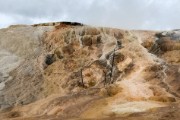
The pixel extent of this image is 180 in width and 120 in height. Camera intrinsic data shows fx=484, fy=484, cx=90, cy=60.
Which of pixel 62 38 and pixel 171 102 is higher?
pixel 62 38

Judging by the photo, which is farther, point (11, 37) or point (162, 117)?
point (11, 37)

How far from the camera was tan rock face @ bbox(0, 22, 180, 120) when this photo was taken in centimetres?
4184

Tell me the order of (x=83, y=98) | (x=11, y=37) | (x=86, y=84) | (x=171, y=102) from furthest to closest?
(x=11, y=37)
(x=86, y=84)
(x=83, y=98)
(x=171, y=102)

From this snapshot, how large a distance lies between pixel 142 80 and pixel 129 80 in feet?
4.15

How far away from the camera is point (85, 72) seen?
5259 cm

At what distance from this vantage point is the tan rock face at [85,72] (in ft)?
137

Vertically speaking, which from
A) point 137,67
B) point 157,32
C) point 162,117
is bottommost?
point 162,117

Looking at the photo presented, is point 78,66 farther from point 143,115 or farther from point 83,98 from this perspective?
point 143,115

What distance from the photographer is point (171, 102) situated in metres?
40.7

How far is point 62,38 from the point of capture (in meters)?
59.0

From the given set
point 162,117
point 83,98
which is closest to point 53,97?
point 83,98

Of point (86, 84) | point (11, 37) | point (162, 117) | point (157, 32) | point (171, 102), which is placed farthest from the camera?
point (11, 37)

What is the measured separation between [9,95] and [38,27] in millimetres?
14038

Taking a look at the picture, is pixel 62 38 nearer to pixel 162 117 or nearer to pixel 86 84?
pixel 86 84
